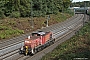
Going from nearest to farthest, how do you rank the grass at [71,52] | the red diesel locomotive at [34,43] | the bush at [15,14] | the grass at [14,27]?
1. the grass at [71,52]
2. the red diesel locomotive at [34,43]
3. the grass at [14,27]
4. the bush at [15,14]

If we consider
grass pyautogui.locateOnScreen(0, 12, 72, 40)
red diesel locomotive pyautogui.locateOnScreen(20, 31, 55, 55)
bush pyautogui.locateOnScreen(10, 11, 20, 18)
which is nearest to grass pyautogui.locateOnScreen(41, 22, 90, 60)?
red diesel locomotive pyautogui.locateOnScreen(20, 31, 55, 55)

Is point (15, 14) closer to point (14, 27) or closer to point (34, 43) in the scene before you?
point (14, 27)

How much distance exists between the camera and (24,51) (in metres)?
33.5

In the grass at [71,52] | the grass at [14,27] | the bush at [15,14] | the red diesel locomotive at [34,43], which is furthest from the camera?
the bush at [15,14]

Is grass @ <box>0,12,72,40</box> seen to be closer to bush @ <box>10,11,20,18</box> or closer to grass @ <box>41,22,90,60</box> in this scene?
bush @ <box>10,11,20,18</box>

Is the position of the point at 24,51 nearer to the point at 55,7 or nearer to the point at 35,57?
the point at 35,57

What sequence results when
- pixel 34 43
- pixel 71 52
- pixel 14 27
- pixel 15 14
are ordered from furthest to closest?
pixel 15 14, pixel 14 27, pixel 34 43, pixel 71 52

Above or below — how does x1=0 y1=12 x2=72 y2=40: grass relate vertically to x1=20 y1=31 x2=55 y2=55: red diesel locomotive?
below

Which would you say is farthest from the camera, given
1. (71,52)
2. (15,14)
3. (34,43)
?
(15,14)

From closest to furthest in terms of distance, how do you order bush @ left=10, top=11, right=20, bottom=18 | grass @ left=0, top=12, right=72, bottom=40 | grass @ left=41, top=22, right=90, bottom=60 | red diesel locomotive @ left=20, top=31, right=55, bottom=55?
1. grass @ left=41, top=22, right=90, bottom=60
2. red diesel locomotive @ left=20, top=31, right=55, bottom=55
3. grass @ left=0, top=12, right=72, bottom=40
4. bush @ left=10, top=11, right=20, bottom=18

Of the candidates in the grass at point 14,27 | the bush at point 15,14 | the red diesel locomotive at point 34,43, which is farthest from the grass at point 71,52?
the bush at point 15,14

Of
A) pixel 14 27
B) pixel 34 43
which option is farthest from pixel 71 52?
pixel 14 27

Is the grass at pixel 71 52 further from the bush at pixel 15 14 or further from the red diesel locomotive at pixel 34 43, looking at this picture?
the bush at pixel 15 14

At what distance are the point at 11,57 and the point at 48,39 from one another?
10438mm
